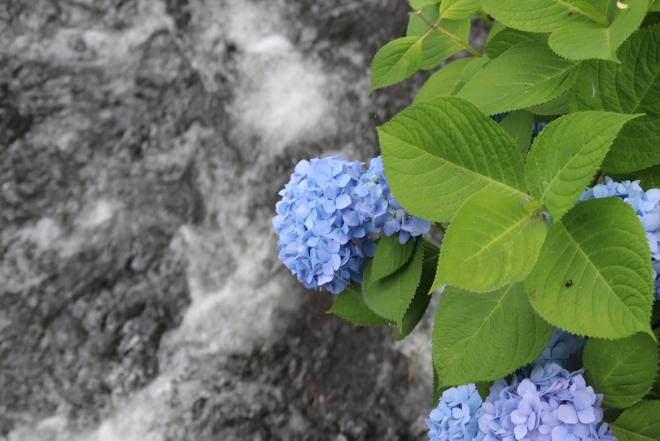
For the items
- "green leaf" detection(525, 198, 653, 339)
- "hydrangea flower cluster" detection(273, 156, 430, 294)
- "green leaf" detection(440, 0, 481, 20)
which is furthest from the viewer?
"green leaf" detection(440, 0, 481, 20)

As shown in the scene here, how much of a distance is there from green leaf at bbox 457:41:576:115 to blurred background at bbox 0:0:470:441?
1.30m

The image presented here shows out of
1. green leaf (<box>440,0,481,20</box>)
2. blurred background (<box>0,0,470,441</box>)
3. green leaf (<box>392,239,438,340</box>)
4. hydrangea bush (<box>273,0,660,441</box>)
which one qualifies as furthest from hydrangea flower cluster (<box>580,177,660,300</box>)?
blurred background (<box>0,0,470,441</box>)

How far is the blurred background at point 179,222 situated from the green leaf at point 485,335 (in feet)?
4.28

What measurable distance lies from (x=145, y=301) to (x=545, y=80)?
5.03 feet

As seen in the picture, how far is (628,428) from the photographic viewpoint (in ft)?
2.47

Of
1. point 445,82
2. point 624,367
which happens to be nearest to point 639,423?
point 624,367

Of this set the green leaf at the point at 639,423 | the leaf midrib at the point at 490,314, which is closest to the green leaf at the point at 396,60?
the leaf midrib at the point at 490,314

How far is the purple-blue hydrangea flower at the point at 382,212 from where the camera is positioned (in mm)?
851

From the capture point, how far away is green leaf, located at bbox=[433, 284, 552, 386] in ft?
2.42

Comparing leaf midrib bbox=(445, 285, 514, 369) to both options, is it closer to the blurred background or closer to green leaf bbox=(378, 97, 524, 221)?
green leaf bbox=(378, 97, 524, 221)

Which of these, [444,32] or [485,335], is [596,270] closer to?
[485,335]

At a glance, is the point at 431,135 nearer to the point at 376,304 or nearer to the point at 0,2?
the point at 376,304

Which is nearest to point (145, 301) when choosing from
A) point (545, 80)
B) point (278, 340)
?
point (278, 340)

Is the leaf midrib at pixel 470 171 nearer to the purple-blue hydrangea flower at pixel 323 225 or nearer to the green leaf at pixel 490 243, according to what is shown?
the green leaf at pixel 490 243
